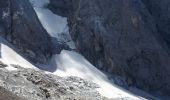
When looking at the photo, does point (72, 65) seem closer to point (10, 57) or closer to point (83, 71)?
point (83, 71)

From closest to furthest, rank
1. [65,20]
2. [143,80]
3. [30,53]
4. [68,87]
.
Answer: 1. [68,87]
2. [30,53]
3. [143,80]
4. [65,20]

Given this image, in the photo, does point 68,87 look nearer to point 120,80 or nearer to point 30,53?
point 30,53

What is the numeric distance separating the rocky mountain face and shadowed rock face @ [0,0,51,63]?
25.8 feet

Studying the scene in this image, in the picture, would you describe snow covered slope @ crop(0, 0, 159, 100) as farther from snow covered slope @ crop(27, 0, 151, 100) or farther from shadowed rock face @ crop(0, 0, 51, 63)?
shadowed rock face @ crop(0, 0, 51, 63)

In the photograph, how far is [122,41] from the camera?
231 ft

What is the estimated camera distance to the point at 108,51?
2707 inches

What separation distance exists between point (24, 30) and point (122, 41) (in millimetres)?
14975

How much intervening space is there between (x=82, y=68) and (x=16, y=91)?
19.4m

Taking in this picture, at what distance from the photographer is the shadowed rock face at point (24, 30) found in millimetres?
60594

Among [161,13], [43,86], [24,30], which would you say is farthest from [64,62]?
[161,13]

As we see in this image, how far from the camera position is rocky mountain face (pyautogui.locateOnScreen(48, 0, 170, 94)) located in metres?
69.0

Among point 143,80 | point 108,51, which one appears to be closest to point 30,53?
point 108,51

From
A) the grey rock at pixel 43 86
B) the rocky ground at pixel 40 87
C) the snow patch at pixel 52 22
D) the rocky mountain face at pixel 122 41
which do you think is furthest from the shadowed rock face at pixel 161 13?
the grey rock at pixel 43 86

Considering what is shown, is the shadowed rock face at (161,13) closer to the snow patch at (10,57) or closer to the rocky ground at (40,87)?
the rocky ground at (40,87)
